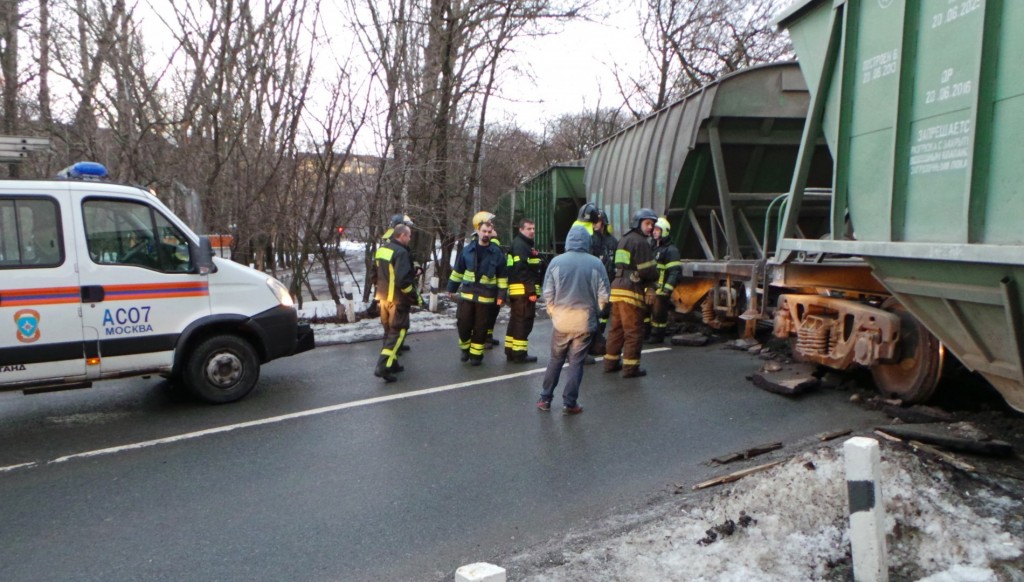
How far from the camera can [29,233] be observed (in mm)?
5582

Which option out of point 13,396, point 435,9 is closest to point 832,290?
point 13,396

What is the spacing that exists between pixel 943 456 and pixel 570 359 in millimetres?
2914

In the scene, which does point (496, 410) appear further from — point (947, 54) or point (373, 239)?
point (373, 239)

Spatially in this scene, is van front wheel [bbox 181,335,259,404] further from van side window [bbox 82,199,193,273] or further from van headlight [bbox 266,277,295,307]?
van side window [bbox 82,199,193,273]

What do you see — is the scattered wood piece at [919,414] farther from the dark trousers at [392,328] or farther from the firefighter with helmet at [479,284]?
the dark trousers at [392,328]

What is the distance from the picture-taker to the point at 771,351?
8297mm

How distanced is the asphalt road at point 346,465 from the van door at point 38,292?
2.00 ft

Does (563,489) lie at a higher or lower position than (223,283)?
lower

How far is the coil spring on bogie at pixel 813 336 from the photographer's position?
630 cm

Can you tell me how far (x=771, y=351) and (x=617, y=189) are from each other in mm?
4694

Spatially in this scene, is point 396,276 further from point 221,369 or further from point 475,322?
point 221,369

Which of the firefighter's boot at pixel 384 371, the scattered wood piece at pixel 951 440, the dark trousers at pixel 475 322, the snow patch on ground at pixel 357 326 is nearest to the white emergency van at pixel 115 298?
the firefighter's boot at pixel 384 371

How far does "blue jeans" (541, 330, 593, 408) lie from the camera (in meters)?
6.13

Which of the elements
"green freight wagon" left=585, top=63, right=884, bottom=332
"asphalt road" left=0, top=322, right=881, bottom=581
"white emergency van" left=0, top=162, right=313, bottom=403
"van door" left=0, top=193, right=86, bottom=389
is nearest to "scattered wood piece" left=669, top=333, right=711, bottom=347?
"green freight wagon" left=585, top=63, right=884, bottom=332
